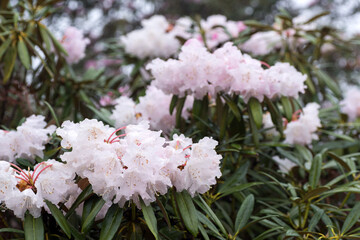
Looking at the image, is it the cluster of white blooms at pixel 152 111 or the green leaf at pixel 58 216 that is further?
the cluster of white blooms at pixel 152 111

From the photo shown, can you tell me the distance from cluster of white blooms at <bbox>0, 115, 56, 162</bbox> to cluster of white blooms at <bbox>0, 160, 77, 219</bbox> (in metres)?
0.24

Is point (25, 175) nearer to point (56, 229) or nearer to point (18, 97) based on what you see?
point (56, 229)

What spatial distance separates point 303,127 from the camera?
5.54 ft

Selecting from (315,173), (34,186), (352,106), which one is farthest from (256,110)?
→ (352,106)

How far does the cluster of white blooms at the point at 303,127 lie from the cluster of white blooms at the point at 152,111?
453mm

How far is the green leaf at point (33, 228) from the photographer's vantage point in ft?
3.17

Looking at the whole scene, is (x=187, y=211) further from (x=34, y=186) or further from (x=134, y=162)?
(x=34, y=186)

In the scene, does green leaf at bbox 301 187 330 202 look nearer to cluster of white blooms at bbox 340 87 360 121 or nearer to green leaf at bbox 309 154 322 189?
green leaf at bbox 309 154 322 189

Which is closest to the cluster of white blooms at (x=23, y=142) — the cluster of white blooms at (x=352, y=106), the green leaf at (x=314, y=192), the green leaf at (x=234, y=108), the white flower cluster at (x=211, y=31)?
the green leaf at (x=234, y=108)

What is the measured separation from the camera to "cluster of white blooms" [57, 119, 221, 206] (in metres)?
0.95

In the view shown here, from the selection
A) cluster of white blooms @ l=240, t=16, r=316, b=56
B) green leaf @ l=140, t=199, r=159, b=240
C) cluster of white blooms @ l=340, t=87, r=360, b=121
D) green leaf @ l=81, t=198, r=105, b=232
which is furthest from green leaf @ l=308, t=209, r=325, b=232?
cluster of white blooms @ l=240, t=16, r=316, b=56

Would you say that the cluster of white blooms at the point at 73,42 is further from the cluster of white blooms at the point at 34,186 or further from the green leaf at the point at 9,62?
the cluster of white blooms at the point at 34,186

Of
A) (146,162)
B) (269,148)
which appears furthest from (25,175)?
(269,148)

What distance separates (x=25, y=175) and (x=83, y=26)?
3375mm
